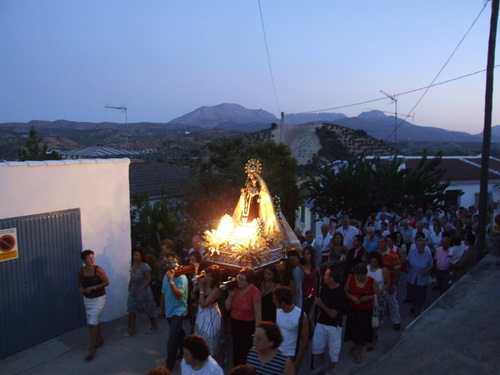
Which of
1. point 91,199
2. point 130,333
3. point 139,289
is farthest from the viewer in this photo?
point 91,199

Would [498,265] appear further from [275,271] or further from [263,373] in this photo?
[263,373]

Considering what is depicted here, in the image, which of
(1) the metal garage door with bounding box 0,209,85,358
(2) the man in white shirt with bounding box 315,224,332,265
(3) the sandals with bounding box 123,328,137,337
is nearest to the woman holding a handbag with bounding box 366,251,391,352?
(2) the man in white shirt with bounding box 315,224,332,265

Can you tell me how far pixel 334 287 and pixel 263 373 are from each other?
1945mm

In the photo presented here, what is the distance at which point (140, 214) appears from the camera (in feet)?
30.7

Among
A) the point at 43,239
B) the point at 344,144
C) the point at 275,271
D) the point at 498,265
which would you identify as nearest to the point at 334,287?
the point at 275,271

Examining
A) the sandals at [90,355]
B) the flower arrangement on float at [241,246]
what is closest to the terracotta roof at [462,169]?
the flower arrangement on float at [241,246]

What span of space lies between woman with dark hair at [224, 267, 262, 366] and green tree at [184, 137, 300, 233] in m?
4.86

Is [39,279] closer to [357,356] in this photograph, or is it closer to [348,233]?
[357,356]

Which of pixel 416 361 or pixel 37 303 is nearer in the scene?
pixel 416 361

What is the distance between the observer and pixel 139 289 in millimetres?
7203

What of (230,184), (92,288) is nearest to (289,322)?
(92,288)

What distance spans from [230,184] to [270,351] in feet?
28.5

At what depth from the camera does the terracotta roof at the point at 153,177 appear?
16881 millimetres

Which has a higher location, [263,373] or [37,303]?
[263,373]
